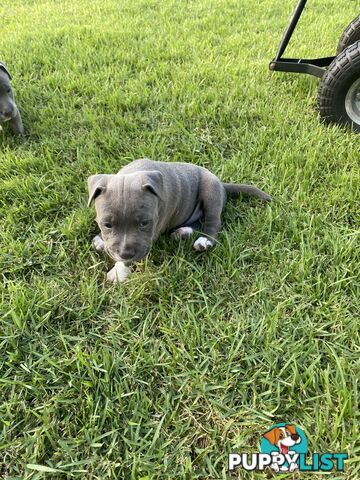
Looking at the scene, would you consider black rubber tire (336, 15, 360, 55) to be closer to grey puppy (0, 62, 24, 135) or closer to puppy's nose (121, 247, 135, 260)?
grey puppy (0, 62, 24, 135)

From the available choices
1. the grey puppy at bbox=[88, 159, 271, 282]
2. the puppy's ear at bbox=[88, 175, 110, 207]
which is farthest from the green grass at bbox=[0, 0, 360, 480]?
the puppy's ear at bbox=[88, 175, 110, 207]

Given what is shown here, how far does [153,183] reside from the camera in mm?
2594

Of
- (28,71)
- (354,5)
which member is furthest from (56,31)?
(354,5)

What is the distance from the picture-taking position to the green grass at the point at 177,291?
2164 mm

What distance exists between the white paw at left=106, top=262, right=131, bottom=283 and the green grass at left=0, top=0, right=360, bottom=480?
0.08m

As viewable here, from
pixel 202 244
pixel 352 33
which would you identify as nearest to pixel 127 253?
pixel 202 244

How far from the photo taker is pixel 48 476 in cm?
201

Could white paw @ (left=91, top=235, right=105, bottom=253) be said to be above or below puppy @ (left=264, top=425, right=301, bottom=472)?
below

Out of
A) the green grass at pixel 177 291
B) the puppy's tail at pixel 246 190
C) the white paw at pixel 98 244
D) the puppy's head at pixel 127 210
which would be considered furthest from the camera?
the puppy's tail at pixel 246 190

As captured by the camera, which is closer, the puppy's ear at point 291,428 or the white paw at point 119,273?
the puppy's ear at point 291,428

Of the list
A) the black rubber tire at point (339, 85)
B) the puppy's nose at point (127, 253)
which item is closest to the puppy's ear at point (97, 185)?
the puppy's nose at point (127, 253)

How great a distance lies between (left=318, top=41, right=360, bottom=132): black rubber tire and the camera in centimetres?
384

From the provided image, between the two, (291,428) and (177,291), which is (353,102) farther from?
(291,428)

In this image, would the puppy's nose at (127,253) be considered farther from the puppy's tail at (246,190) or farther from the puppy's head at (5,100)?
the puppy's head at (5,100)
